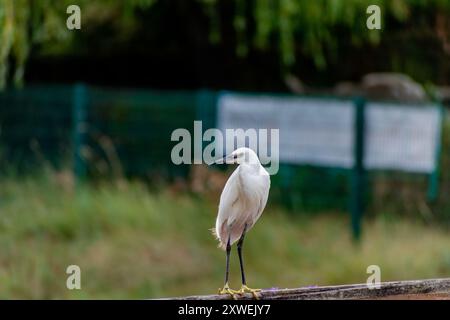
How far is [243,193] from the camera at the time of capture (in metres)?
3.67

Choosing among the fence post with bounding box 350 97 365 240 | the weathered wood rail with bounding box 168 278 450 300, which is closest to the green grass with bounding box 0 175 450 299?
the fence post with bounding box 350 97 365 240

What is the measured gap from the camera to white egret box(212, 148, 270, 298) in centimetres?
358

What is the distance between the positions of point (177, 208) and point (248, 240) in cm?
111

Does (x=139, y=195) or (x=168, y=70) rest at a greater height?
(x=168, y=70)

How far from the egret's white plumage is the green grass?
626 cm

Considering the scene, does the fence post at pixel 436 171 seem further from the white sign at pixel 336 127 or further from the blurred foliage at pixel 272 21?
the blurred foliage at pixel 272 21

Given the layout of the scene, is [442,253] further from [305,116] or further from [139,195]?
[139,195]

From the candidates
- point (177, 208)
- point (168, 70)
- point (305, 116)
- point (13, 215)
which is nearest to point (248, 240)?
point (177, 208)

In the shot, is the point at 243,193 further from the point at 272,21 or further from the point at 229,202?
the point at 272,21

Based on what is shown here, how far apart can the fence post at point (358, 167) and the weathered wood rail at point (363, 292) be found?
738 cm

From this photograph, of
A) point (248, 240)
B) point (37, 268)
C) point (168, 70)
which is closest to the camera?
point (37, 268)

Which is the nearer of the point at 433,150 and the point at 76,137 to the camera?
the point at 433,150

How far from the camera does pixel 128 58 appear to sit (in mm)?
15852
